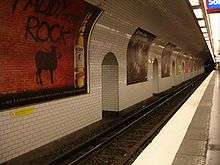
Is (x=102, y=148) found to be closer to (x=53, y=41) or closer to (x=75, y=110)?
(x=75, y=110)

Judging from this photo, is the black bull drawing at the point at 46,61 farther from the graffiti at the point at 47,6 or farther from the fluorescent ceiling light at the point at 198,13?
the fluorescent ceiling light at the point at 198,13

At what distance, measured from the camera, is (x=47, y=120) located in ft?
26.3

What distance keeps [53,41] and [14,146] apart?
8.94 feet

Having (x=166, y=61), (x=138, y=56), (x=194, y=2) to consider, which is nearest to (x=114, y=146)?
(x=194, y=2)

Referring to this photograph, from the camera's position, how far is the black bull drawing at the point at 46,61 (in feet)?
25.0

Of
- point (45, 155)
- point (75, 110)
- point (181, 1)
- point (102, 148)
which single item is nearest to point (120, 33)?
point (181, 1)

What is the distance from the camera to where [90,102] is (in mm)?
10430

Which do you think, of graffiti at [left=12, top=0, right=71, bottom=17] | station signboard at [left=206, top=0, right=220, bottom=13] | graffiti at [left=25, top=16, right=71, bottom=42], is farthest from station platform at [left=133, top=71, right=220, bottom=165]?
station signboard at [left=206, top=0, right=220, bottom=13]

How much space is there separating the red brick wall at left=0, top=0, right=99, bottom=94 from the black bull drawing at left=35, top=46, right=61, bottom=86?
0.33 feet

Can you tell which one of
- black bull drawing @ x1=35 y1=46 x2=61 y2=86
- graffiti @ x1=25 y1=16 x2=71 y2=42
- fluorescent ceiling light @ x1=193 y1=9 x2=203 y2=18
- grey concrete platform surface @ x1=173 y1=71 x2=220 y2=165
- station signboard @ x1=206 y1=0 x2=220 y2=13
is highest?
fluorescent ceiling light @ x1=193 y1=9 x2=203 y2=18

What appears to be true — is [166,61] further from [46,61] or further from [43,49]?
[43,49]

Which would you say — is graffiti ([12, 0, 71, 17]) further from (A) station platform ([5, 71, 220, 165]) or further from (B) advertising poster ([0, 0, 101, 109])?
(A) station platform ([5, 71, 220, 165])

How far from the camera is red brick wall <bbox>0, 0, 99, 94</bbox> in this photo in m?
6.50

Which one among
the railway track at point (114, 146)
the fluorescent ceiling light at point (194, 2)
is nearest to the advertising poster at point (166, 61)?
the fluorescent ceiling light at point (194, 2)
